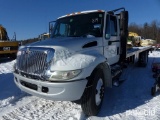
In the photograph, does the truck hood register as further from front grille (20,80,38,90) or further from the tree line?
the tree line

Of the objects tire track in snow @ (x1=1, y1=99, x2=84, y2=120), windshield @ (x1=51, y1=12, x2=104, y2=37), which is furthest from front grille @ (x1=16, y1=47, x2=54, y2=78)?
windshield @ (x1=51, y1=12, x2=104, y2=37)

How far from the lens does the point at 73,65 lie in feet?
11.4

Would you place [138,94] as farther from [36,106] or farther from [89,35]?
[36,106]

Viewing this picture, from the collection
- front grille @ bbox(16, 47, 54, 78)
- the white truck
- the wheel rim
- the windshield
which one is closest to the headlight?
the white truck

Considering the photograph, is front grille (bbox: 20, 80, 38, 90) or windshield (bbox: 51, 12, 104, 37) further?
windshield (bbox: 51, 12, 104, 37)

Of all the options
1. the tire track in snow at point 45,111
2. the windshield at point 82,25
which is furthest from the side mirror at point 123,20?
the tire track in snow at point 45,111

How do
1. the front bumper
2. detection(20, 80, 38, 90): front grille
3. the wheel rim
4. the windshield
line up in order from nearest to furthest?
the front bumper
detection(20, 80, 38, 90): front grille
the wheel rim
the windshield

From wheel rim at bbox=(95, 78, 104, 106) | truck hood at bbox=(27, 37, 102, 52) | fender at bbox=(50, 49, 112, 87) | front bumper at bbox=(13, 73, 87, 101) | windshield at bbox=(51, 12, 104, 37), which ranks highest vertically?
windshield at bbox=(51, 12, 104, 37)

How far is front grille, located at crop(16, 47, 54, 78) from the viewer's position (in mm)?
3525

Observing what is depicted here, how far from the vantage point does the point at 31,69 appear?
372cm

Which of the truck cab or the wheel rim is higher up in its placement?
the truck cab

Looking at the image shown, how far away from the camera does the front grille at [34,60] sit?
3525 mm

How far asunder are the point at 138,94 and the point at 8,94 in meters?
3.80

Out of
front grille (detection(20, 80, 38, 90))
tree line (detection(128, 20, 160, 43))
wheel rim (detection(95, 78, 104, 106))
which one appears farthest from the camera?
tree line (detection(128, 20, 160, 43))
